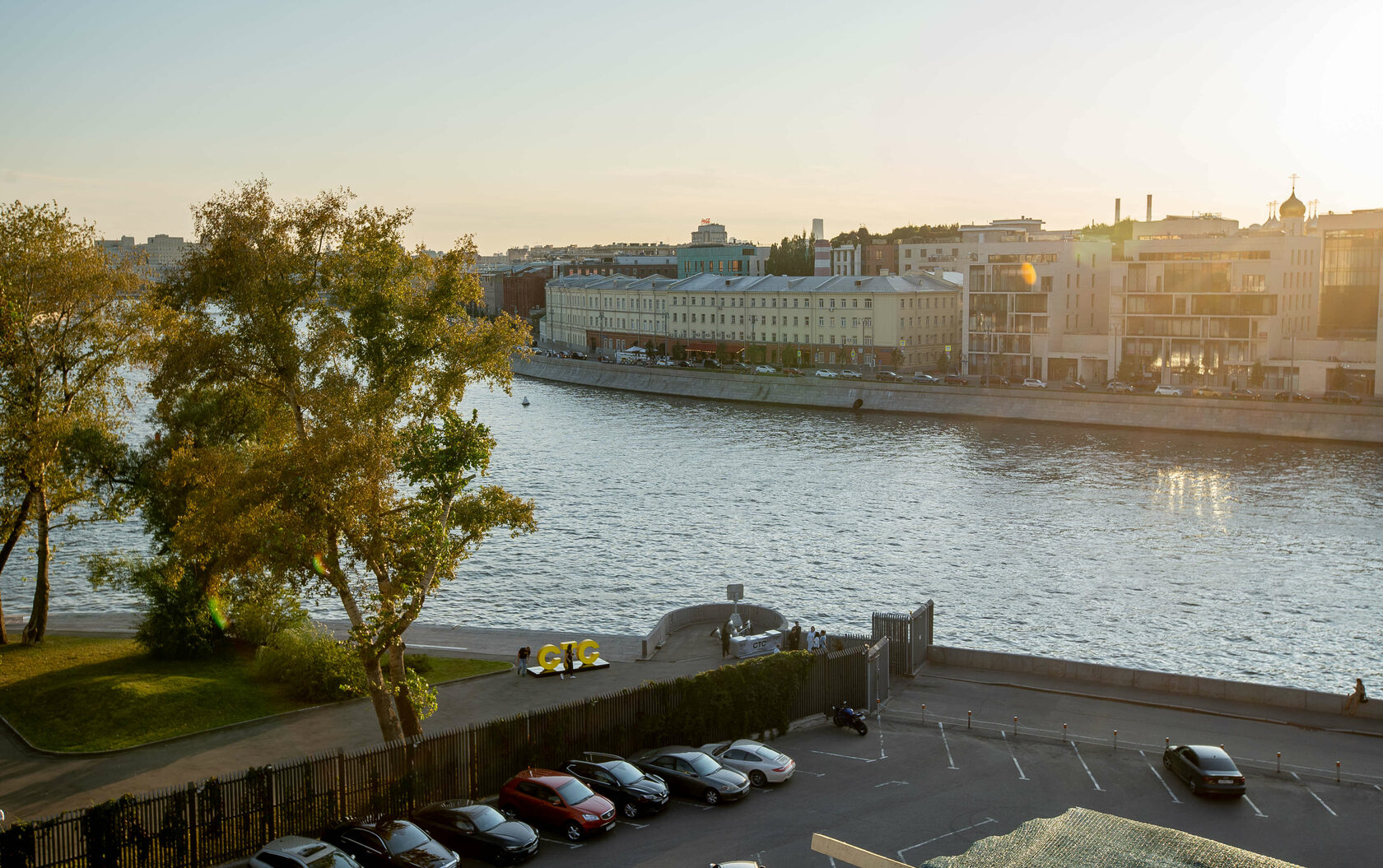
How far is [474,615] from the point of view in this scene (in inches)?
1458

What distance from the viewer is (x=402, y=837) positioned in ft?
48.8

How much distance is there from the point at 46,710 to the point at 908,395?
75.3 metres

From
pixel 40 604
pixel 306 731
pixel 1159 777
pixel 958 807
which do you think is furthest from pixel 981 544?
pixel 40 604

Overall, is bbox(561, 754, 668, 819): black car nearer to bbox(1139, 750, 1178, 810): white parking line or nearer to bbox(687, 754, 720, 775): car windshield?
bbox(687, 754, 720, 775): car windshield

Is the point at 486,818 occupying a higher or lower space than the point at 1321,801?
higher

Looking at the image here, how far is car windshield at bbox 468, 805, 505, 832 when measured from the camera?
1544cm

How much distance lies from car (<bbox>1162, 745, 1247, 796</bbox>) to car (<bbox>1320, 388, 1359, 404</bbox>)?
6401 cm

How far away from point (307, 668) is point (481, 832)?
34.1ft

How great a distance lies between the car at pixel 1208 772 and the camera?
17.5m

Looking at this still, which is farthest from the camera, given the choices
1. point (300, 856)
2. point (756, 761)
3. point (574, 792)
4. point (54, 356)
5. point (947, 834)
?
point (54, 356)

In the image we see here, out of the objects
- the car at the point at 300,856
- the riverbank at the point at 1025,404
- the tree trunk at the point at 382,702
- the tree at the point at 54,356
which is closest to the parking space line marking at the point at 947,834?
the car at the point at 300,856

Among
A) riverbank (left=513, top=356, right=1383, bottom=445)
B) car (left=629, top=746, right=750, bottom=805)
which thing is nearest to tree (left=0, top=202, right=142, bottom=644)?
car (left=629, top=746, right=750, bottom=805)

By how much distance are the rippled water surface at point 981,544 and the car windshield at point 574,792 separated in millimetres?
19171

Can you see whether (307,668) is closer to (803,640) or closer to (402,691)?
(402,691)
